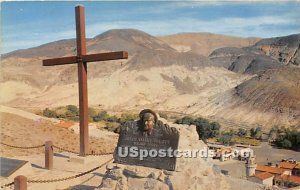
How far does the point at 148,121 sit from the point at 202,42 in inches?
3272

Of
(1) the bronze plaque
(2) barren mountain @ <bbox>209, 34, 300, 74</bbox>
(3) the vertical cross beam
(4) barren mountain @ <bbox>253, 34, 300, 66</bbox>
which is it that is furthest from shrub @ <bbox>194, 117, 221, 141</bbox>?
(4) barren mountain @ <bbox>253, 34, 300, 66</bbox>

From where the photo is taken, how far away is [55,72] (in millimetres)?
51500

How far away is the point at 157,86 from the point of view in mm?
46750

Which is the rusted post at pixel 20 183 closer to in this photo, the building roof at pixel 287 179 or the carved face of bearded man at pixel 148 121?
the carved face of bearded man at pixel 148 121

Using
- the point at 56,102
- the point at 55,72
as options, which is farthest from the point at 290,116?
the point at 55,72

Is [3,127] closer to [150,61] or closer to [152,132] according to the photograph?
[152,132]

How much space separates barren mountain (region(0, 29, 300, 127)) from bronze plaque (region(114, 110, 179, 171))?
2726 centimetres

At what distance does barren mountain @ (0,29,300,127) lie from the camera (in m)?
37.7

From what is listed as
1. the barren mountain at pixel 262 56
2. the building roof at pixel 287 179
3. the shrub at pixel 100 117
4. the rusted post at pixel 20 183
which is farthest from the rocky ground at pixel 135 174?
the barren mountain at pixel 262 56

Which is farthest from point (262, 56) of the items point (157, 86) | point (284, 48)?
point (157, 86)

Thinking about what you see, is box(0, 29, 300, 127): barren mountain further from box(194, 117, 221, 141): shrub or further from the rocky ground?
the rocky ground

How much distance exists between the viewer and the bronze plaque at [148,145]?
7297 mm

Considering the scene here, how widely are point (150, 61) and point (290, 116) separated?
20765 millimetres

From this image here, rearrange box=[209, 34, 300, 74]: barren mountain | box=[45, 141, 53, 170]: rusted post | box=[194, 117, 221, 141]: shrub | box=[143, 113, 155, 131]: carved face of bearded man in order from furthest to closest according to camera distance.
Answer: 1. box=[209, 34, 300, 74]: barren mountain
2. box=[194, 117, 221, 141]: shrub
3. box=[45, 141, 53, 170]: rusted post
4. box=[143, 113, 155, 131]: carved face of bearded man
